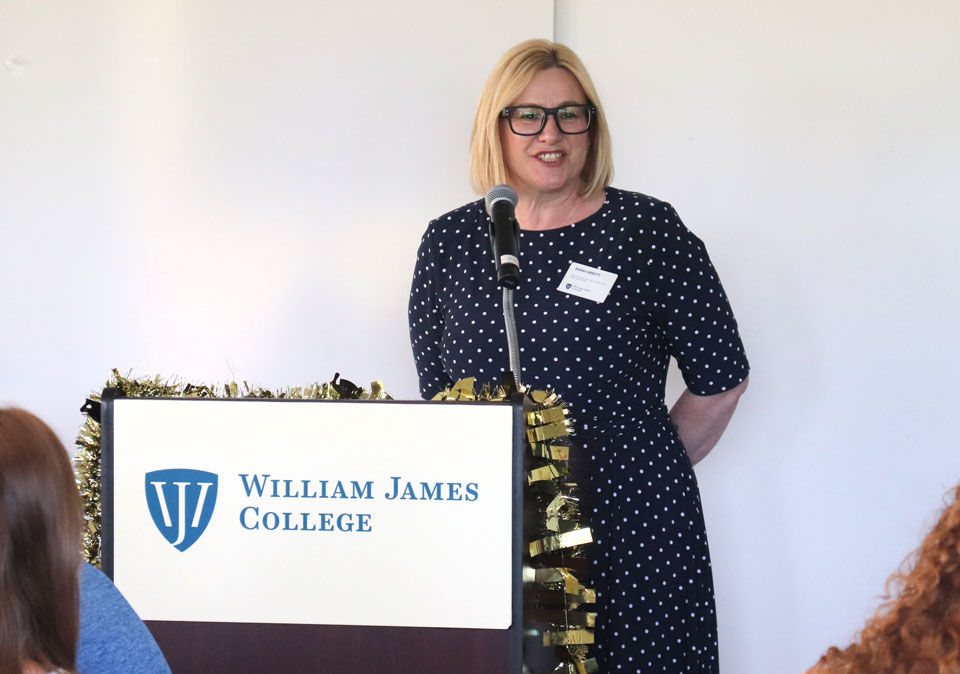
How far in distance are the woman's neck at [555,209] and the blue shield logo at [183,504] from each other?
1060 mm

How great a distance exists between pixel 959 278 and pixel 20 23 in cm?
256

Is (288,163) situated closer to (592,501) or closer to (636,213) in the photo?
(636,213)

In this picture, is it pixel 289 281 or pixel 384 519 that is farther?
pixel 289 281

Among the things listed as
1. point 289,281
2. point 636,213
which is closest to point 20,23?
point 289,281

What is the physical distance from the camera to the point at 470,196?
2.97 meters

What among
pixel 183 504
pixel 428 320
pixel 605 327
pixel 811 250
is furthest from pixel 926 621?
pixel 811 250

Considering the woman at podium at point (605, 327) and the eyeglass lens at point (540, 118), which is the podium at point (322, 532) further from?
the eyeglass lens at point (540, 118)

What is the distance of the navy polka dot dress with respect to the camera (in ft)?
7.00

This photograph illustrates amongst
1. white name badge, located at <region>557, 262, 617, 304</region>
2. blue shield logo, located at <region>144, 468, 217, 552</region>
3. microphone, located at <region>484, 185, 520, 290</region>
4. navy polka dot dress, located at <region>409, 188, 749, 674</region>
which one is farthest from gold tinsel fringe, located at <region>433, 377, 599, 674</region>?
white name badge, located at <region>557, 262, 617, 304</region>

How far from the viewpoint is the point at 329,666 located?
1446 mm

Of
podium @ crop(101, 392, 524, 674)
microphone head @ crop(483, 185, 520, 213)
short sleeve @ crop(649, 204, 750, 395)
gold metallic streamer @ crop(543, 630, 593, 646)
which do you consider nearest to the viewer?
podium @ crop(101, 392, 524, 674)

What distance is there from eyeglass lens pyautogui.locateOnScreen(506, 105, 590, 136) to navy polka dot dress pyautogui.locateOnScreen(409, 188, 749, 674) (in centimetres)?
16

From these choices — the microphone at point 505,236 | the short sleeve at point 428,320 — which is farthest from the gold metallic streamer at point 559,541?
the short sleeve at point 428,320

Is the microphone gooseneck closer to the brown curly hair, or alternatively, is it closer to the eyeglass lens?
the eyeglass lens
